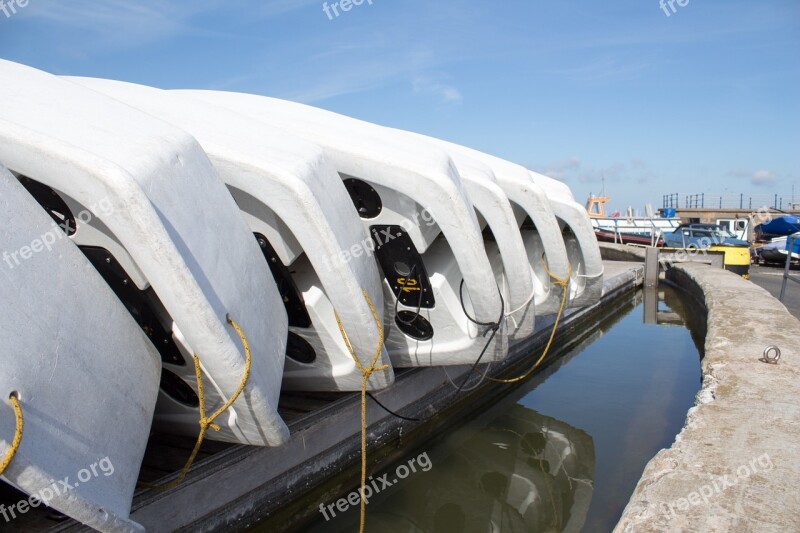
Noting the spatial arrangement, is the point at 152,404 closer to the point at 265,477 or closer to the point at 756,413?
the point at 265,477

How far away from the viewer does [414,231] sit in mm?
3697

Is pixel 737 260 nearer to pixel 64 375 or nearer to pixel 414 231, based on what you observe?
pixel 414 231

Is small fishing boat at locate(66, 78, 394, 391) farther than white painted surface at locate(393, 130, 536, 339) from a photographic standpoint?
No

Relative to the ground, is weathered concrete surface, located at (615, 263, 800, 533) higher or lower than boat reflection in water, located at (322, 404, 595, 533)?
higher

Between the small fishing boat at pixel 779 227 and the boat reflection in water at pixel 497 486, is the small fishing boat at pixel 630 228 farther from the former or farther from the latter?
the boat reflection in water at pixel 497 486

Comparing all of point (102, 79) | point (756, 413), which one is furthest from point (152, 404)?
point (756, 413)

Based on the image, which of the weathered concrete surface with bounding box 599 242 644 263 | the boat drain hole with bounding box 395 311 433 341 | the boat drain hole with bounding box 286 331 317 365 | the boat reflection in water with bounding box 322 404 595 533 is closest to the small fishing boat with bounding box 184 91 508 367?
the boat drain hole with bounding box 395 311 433 341

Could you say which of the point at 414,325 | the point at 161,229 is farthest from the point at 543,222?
the point at 161,229

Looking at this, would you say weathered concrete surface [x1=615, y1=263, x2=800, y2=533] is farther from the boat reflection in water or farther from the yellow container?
the yellow container

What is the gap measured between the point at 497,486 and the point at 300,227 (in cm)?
259

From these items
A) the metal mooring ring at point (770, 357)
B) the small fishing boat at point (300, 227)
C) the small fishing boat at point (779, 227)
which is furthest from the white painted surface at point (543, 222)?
the small fishing boat at point (779, 227)

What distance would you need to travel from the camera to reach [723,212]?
139 feet

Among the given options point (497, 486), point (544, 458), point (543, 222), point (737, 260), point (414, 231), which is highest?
point (414, 231)

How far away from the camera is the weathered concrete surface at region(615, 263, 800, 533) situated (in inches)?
87.4
